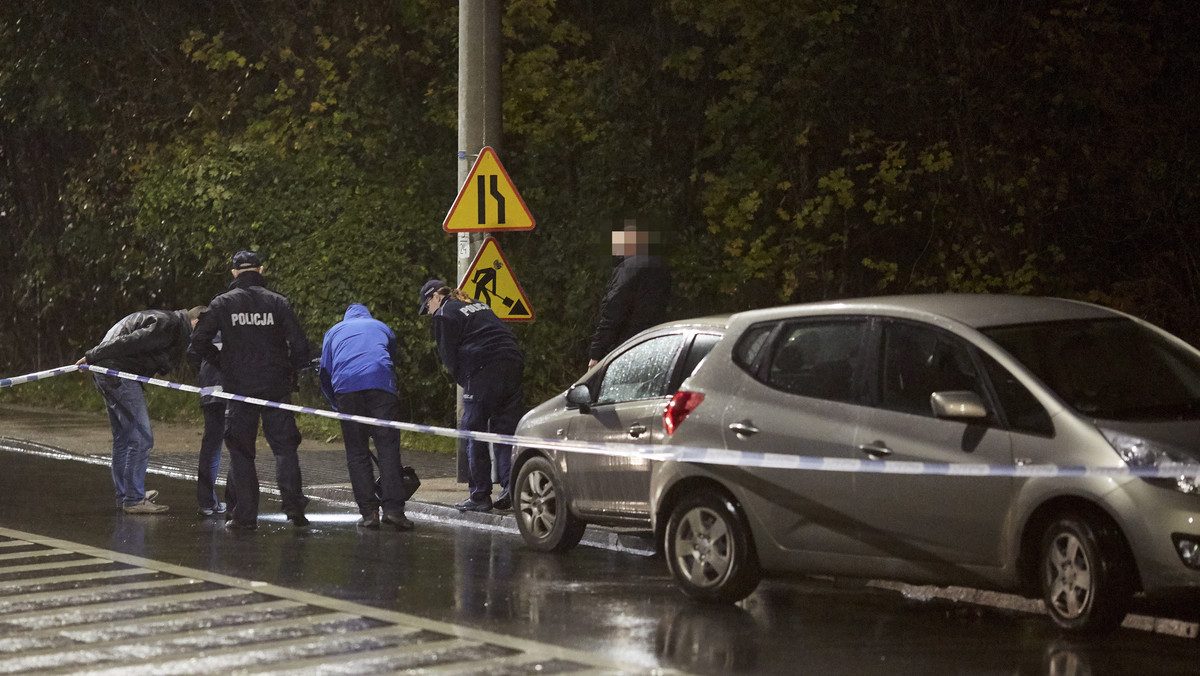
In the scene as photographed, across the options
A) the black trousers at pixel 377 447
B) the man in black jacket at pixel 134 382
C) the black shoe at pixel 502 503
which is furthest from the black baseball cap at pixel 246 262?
the black shoe at pixel 502 503

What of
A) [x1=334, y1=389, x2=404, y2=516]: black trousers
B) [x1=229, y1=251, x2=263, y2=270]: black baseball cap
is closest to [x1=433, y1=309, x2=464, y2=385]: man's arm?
[x1=334, y1=389, x2=404, y2=516]: black trousers

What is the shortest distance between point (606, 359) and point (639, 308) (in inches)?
81.9

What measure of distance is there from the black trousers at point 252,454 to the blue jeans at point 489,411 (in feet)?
4.26

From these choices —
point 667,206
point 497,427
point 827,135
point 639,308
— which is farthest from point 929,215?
point 497,427

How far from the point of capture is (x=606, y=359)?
11.3 metres

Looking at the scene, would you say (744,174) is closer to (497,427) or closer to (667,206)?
(667,206)

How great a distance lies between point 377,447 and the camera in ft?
41.2

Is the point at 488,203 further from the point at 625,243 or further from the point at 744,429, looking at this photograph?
the point at 744,429

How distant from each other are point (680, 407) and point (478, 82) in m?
5.50

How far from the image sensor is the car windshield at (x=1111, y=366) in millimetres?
8070

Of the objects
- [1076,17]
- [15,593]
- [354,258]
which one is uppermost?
[1076,17]

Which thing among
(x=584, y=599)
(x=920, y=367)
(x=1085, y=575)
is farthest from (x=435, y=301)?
(x=1085, y=575)

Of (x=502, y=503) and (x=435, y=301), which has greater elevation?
(x=435, y=301)

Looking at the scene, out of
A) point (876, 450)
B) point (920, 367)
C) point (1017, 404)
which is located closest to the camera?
point (1017, 404)
